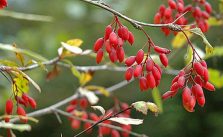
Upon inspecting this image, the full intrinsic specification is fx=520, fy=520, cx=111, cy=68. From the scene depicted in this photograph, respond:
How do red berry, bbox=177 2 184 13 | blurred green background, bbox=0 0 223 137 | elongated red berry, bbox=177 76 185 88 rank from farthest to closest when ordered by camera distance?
blurred green background, bbox=0 0 223 137
red berry, bbox=177 2 184 13
elongated red berry, bbox=177 76 185 88

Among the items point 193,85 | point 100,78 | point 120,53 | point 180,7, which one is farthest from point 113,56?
point 100,78

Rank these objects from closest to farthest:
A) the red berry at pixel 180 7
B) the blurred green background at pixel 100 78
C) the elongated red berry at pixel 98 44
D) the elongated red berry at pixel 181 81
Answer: the elongated red berry at pixel 181 81
the elongated red berry at pixel 98 44
the red berry at pixel 180 7
the blurred green background at pixel 100 78

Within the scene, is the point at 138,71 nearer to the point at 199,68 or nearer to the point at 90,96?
the point at 199,68

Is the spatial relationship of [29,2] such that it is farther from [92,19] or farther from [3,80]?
[3,80]

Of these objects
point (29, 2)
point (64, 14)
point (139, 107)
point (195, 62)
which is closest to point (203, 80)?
point (195, 62)

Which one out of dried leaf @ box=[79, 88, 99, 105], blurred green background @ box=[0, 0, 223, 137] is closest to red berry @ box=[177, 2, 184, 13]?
dried leaf @ box=[79, 88, 99, 105]

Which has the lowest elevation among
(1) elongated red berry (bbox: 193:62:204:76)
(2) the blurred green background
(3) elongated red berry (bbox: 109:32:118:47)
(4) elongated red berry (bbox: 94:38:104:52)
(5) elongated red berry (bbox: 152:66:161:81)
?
(2) the blurred green background

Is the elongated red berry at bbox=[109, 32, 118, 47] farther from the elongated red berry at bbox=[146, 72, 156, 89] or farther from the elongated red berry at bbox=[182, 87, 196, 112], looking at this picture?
the elongated red berry at bbox=[182, 87, 196, 112]

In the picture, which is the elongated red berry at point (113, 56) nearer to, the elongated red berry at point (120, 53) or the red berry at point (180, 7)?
the elongated red berry at point (120, 53)

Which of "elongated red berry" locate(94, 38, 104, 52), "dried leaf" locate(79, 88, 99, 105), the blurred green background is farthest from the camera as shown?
the blurred green background

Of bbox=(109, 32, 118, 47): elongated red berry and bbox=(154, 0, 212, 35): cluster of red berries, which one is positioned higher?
bbox=(109, 32, 118, 47): elongated red berry

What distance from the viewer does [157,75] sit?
141 centimetres

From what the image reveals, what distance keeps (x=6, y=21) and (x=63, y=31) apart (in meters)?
0.67

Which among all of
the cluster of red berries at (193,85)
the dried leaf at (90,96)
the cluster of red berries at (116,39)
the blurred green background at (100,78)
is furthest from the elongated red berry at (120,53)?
the blurred green background at (100,78)
